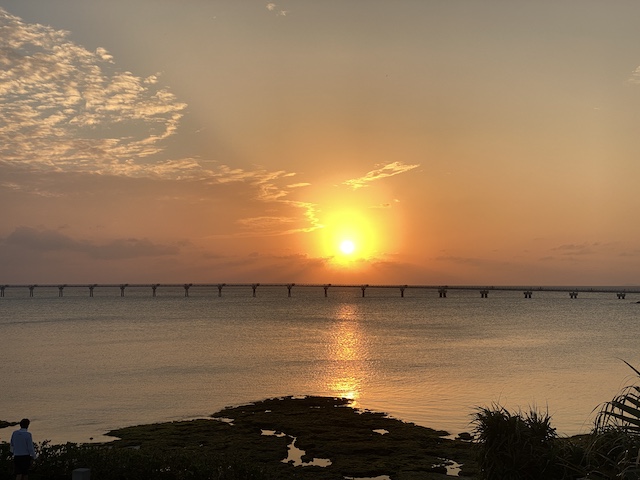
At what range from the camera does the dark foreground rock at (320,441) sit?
1167 inches

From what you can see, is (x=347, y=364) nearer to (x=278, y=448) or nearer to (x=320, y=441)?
(x=320, y=441)

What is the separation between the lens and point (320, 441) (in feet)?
115

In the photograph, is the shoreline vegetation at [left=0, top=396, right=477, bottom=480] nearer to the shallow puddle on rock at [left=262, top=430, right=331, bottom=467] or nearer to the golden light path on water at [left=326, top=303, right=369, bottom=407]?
the shallow puddle on rock at [left=262, top=430, right=331, bottom=467]

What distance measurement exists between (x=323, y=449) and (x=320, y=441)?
1.80 meters

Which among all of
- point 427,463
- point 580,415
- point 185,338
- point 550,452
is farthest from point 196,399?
point 185,338

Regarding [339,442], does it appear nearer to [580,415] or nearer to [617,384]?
[580,415]

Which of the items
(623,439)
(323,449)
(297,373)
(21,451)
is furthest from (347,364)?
(623,439)

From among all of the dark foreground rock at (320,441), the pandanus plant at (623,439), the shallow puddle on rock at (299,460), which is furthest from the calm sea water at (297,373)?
the pandanus plant at (623,439)

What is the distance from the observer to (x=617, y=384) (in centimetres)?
5616

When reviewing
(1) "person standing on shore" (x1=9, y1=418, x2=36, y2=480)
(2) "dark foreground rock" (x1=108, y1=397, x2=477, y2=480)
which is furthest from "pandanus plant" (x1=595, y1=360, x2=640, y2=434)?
(2) "dark foreground rock" (x1=108, y1=397, x2=477, y2=480)

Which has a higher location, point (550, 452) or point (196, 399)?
point (550, 452)

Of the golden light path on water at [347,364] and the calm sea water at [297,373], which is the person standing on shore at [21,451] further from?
the golden light path on water at [347,364]

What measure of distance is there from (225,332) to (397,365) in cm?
5288

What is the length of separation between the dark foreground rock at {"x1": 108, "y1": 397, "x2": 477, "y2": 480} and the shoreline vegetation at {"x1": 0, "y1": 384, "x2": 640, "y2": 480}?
2.3 inches
